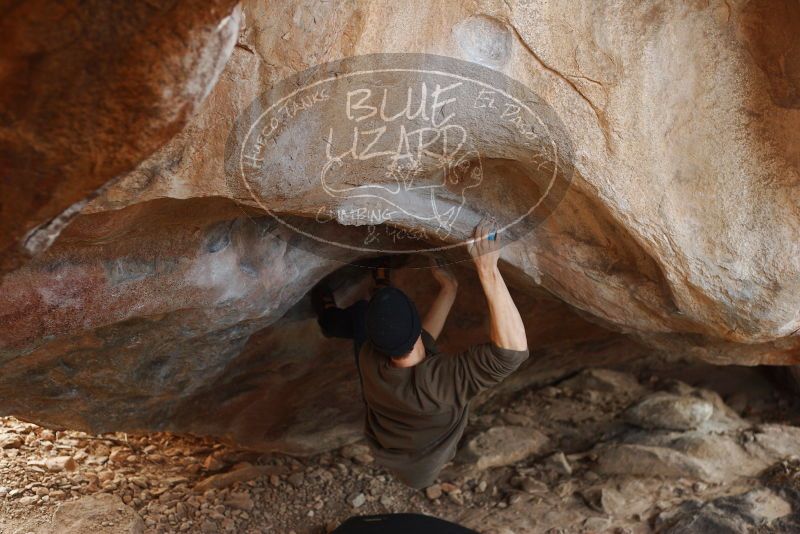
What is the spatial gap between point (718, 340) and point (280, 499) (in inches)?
76.2

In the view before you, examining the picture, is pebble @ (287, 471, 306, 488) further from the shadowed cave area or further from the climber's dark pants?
the climber's dark pants

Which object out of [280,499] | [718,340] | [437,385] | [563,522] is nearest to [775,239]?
[718,340]

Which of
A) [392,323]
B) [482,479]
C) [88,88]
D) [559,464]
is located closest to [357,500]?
[482,479]

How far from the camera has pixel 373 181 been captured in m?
2.04

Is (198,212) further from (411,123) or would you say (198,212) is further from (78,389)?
(78,389)

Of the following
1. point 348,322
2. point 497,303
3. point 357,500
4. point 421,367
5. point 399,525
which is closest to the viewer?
point 497,303

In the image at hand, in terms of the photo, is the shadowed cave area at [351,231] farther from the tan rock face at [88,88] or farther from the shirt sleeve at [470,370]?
the shirt sleeve at [470,370]

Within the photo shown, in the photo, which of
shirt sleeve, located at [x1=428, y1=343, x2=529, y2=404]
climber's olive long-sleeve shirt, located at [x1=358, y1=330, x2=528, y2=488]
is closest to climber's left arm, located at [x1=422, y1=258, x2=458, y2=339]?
climber's olive long-sleeve shirt, located at [x1=358, y1=330, x2=528, y2=488]

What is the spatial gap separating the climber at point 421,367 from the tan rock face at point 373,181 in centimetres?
23

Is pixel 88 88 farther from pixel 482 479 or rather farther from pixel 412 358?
pixel 482 479

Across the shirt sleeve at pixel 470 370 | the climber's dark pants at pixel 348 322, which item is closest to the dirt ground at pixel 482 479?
the climber's dark pants at pixel 348 322

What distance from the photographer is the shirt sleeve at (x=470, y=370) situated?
2.32 metres

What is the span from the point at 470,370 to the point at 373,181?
0.71 m

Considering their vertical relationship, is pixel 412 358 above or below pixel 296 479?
above
